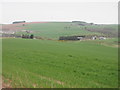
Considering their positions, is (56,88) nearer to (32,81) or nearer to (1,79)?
(32,81)

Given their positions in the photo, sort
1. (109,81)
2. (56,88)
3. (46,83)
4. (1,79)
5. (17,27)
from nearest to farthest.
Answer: (56,88) < (46,83) < (1,79) < (109,81) < (17,27)

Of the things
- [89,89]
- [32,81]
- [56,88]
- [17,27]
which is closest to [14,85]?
[32,81]

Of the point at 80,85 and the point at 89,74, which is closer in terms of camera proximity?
the point at 80,85

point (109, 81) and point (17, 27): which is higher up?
point (17, 27)

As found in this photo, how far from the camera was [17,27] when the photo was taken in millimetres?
108500

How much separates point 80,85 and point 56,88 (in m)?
1.71

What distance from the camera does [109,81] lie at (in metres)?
12.6

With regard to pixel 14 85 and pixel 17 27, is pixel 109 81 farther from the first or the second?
pixel 17 27

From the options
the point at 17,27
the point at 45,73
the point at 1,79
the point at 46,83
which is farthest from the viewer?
the point at 17,27

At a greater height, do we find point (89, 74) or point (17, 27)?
point (17, 27)

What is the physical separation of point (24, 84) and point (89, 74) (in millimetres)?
6009

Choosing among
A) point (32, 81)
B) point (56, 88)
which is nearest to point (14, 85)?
point (32, 81)

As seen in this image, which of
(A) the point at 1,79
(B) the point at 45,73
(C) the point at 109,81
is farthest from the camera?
(B) the point at 45,73

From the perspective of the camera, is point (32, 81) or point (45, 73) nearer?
point (32, 81)
